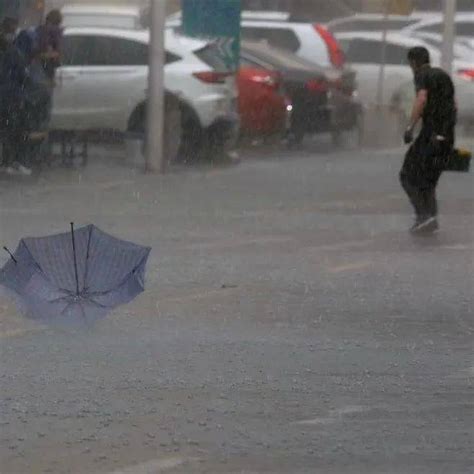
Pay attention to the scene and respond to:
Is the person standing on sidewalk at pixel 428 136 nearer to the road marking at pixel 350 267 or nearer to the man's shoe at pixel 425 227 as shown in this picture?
the man's shoe at pixel 425 227

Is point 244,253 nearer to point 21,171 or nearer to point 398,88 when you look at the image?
point 21,171

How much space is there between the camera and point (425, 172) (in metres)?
16.2

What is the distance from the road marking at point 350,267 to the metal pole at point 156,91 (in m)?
8.74

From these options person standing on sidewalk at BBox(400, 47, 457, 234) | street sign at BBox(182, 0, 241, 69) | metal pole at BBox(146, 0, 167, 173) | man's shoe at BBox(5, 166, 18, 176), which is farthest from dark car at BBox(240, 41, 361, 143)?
person standing on sidewalk at BBox(400, 47, 457, 234)

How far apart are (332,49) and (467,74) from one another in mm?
3843

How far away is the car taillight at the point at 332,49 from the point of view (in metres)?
29.1

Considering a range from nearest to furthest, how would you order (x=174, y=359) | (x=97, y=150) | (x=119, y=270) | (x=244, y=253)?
(x=174, y=359) → (x=119, y=270) → (x=244, y=253) → (x=97, y=150)

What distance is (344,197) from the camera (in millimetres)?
19641

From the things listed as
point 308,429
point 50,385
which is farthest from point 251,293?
point 308,429

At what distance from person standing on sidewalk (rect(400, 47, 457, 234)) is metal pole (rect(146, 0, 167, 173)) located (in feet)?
20.7

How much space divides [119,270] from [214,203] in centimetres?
825

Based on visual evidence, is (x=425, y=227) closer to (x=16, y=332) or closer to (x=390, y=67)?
(x=16, y=332)

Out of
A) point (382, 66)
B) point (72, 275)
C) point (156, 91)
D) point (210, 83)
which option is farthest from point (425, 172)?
point (382, 66)

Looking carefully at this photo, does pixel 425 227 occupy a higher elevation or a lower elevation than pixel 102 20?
higher
